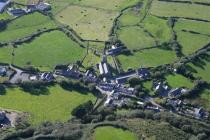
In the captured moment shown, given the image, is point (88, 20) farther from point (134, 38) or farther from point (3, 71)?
point (3, 71)

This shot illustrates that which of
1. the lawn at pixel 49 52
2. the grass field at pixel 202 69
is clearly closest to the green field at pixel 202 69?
the grass field at pixel 202 69

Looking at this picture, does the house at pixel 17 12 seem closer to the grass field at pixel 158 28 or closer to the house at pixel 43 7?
the house at pixel 43 7

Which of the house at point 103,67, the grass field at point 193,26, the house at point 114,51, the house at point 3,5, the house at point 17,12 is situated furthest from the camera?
the house at point 3,5

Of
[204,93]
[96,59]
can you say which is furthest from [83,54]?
[204,93]

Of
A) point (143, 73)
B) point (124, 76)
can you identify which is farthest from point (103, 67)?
point (143, 73)

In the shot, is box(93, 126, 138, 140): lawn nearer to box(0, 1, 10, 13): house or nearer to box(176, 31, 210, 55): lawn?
box(176, 31, 210, 55): lawn

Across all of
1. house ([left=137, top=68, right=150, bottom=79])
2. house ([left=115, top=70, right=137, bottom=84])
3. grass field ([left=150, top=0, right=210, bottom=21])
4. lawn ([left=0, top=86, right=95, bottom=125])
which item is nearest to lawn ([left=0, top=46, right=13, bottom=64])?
lawn ([left=0, top=86, right=95, bottom=125])
